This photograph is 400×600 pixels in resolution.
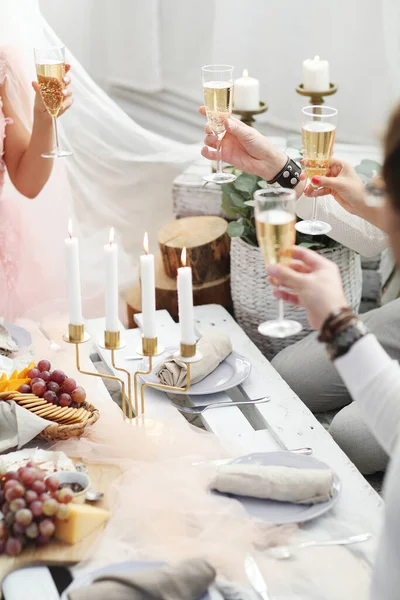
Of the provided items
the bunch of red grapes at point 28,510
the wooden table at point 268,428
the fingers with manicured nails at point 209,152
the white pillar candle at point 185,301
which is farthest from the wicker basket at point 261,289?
the bunch of red grapes at point 28,510

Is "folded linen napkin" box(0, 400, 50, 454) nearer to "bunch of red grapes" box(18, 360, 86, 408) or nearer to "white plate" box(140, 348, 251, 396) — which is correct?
"bunch of red grapes" box(18, 360, 86, 408)

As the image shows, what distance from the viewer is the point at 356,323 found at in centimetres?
121

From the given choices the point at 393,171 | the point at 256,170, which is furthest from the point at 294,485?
the point at 256,170

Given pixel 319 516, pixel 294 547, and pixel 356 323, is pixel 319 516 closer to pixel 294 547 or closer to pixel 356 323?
pixel 294 547

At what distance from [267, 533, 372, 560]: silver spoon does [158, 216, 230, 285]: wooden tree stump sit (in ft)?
4.64

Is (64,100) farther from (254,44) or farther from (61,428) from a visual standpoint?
(254,44)

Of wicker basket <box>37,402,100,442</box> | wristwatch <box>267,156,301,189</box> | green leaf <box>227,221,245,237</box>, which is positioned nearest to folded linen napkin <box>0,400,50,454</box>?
wicker basket <box>37,402,100,442</box>

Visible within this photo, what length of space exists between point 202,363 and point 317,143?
53cm

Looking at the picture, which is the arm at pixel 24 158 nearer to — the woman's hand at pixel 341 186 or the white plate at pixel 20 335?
the white plate at pixel 20 335

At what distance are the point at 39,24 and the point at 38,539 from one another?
65.3 inches

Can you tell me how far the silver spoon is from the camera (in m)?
1.36

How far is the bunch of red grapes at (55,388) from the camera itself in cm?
169

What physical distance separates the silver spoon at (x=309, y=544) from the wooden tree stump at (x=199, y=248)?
141 centimetres

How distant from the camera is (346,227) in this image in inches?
91.7
